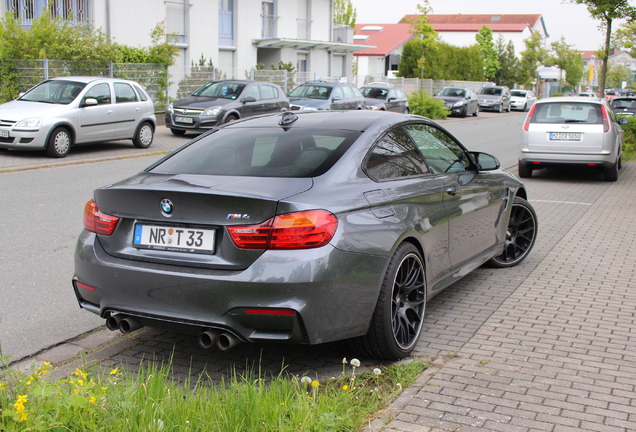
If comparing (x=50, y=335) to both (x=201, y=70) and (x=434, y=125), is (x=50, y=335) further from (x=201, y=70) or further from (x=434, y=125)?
(x=201, y=70)

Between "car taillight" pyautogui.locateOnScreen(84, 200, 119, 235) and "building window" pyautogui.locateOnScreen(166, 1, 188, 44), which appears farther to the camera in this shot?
"building window" pyautogui.locateOnScreen(166, 1, 188, 44)

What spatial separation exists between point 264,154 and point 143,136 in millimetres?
13891

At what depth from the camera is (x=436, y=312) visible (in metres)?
5.68

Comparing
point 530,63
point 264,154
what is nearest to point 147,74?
point 264,154

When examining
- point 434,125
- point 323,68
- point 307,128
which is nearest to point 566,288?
point 434,125

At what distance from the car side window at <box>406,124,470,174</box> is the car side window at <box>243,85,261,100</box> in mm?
16205

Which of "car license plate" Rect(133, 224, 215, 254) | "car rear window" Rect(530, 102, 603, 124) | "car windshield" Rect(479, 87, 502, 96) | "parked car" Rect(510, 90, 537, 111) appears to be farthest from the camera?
"parked car" Rect(510, 90, 537, 111)

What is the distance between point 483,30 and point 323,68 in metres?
41.1

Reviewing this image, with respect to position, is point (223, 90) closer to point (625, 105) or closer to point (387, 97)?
point (387, 97)

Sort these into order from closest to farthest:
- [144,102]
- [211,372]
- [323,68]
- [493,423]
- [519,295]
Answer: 1. [493,423]
2. [211,372]
3. [519,295]
4. [144,102]
5. [323,68]

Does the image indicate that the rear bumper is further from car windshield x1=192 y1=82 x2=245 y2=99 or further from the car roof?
car windshield x1=192 y1=82 x2=245 y2=99

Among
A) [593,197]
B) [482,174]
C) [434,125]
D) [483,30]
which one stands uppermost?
[483,30]

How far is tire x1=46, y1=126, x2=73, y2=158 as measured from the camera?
15.1 m

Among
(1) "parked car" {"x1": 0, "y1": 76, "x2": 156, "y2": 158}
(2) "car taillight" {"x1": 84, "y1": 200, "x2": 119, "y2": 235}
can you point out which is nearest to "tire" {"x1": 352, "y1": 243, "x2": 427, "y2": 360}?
(2) "car taillight" {"x1": 84, "y1": 200, "x2": 119, "y2": 235}
